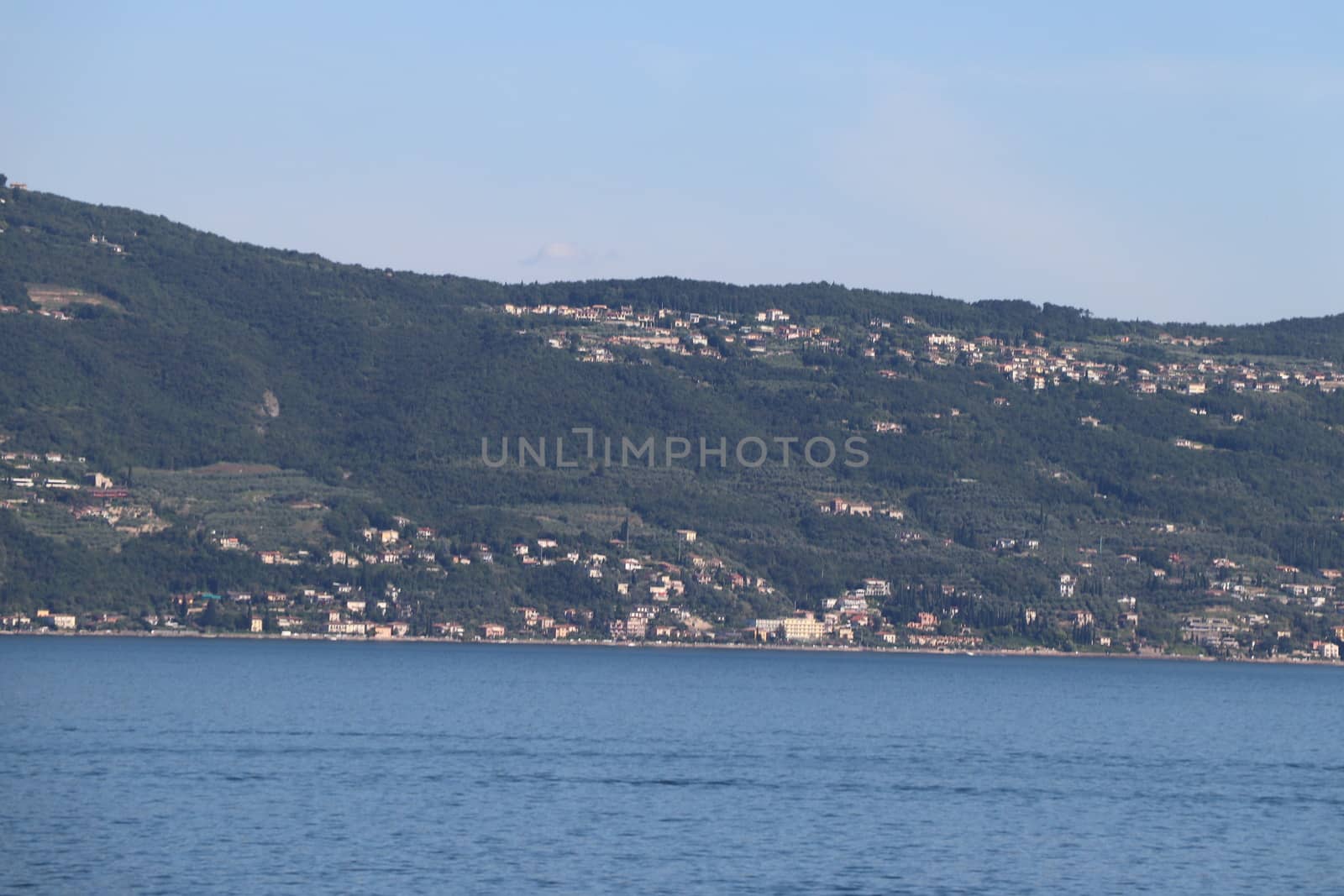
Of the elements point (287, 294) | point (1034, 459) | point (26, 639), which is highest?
point (287, 294)

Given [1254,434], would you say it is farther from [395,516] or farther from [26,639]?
[26,639]

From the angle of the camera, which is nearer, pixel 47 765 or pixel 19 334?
pixel 47 765

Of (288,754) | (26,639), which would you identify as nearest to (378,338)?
(26,639)

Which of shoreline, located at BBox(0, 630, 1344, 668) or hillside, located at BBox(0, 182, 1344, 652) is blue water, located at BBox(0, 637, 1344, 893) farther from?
hillside, located at BBox(0, 182, 1344, 652)

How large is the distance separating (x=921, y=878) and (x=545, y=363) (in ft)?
473

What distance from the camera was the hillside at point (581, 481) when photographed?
143875mm

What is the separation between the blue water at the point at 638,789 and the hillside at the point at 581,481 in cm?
4165

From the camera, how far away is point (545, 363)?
18312cm

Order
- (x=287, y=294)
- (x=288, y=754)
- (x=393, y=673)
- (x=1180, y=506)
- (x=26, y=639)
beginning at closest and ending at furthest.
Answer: (x=288, y=754)
(x=393, y=673)
(x=26, y=639)
(x=1180, y=506)
(x=287, y=294)

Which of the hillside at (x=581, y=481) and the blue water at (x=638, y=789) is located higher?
the hillside at (x=581, y=481)

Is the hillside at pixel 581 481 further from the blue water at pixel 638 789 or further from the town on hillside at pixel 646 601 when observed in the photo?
the blue water at pixel 638 789

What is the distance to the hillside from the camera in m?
144

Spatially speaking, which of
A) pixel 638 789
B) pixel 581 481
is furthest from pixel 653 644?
pixel 638 789

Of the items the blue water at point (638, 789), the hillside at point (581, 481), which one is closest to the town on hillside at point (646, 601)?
the hillside at point (581, 481)
